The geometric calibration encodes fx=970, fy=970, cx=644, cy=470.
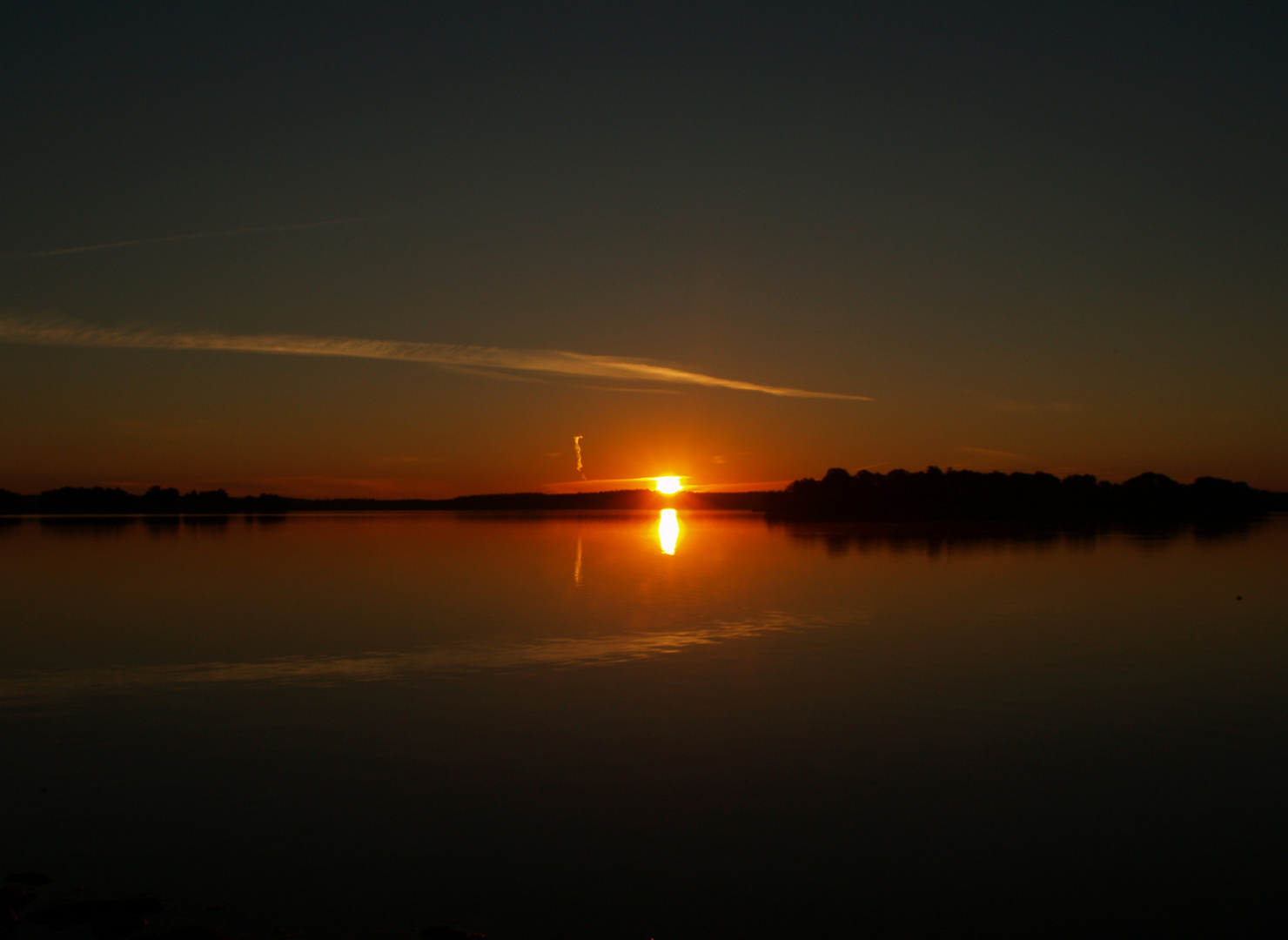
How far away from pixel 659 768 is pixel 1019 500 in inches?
6881

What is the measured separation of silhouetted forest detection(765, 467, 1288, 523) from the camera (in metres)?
173

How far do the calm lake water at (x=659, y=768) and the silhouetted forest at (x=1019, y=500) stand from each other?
141m

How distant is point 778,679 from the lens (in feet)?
73.0

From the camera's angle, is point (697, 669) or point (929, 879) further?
point (697, 669)

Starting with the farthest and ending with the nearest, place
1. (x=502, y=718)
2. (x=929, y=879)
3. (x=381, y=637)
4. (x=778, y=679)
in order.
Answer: (x=381, y=637) < (x=778, y=679) < (x=502, y=718) < (x=929, y=879)

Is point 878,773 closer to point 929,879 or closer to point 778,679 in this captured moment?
point 929,879

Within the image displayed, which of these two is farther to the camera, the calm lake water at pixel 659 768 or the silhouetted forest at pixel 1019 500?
the silhouetted forest at pixel 1019 500

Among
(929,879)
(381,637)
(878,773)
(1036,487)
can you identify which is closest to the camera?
(929,879)

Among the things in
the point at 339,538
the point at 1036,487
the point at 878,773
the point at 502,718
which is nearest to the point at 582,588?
the point at 502,718

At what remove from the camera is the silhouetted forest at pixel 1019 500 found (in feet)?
569

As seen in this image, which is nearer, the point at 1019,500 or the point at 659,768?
the point at 659,768

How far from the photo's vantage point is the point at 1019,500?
176 meters

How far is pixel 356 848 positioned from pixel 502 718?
263 inches

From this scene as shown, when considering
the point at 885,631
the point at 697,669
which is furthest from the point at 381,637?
the point at 885,631
